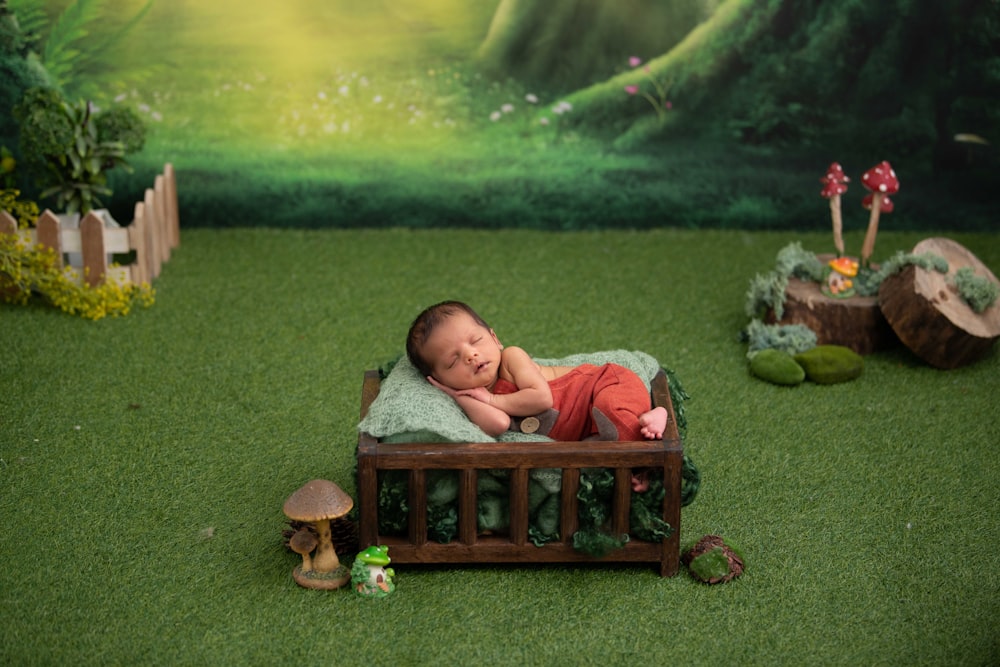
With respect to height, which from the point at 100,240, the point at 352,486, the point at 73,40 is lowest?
the point at 352,486

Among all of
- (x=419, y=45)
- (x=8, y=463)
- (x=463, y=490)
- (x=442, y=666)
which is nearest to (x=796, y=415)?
(x=463, y=490)

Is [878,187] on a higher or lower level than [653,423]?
higher

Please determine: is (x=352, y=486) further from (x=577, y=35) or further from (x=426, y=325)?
(x=577, y=35)

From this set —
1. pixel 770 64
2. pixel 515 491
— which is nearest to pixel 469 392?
pixel 515 491

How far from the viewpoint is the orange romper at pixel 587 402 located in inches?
132

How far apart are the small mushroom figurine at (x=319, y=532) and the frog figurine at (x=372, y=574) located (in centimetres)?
7

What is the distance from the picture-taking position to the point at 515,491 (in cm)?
319

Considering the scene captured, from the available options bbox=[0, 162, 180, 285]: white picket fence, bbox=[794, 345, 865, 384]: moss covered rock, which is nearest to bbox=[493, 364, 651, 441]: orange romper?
bbox=[794, 345, 865, 384]: moss covered rock

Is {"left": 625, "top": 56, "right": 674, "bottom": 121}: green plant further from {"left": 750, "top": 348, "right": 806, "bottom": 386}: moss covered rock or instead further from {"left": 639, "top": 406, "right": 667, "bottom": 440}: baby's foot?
{"left": 639, "top": 406, "right": 667, "bottom": 440}: baby's foot

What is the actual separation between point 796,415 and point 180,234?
155 inches

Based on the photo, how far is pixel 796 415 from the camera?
14.6ft

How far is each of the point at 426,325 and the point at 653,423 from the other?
0.72 metres

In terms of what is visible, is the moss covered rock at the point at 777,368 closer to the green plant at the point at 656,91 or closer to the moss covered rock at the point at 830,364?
the moss covered rock at the point at 830,364

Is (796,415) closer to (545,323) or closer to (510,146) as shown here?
(545,323)
